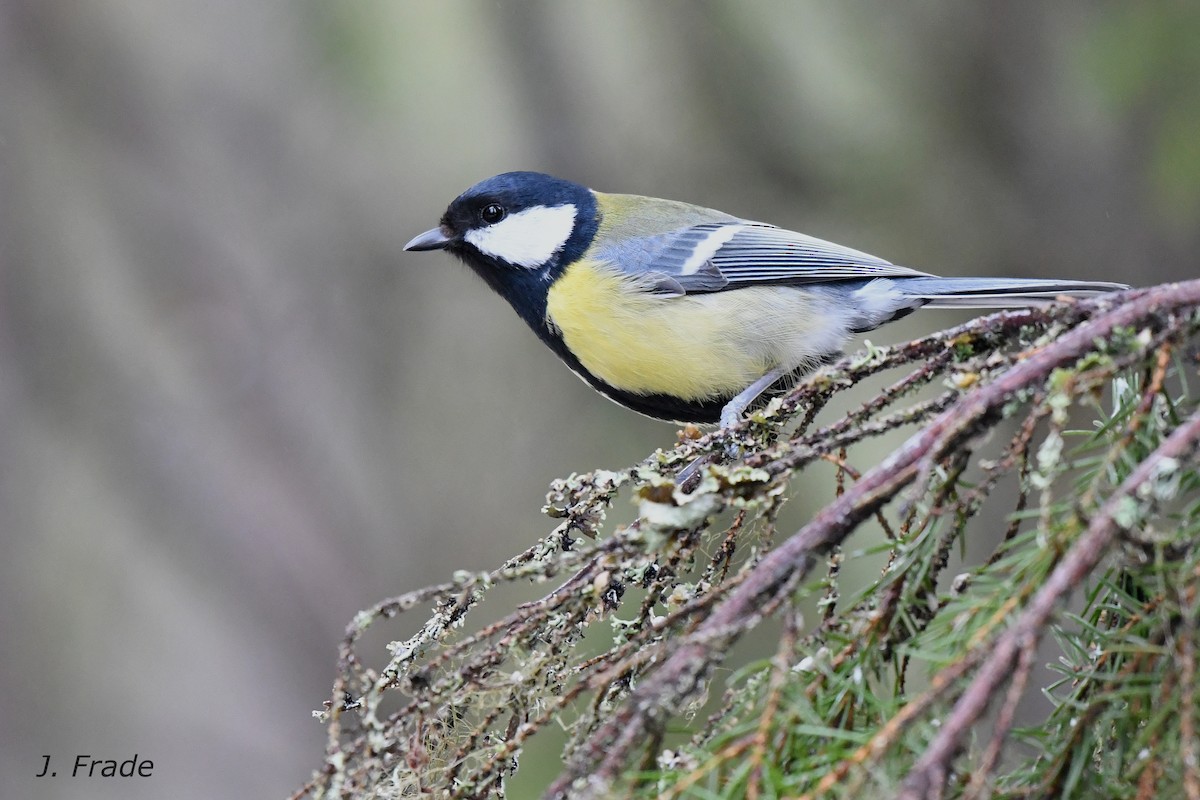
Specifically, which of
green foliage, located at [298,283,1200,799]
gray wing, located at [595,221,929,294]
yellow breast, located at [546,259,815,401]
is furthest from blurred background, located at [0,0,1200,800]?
green foliage, located at [298,283,1200,799]

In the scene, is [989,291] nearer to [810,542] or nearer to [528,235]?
[528,235]

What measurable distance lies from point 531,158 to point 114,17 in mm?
1374

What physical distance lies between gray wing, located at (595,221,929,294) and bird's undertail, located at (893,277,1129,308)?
11 cm

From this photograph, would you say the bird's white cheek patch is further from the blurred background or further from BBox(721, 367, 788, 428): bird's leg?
the blurred background

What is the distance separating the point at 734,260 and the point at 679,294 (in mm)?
149

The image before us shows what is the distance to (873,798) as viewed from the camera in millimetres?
553

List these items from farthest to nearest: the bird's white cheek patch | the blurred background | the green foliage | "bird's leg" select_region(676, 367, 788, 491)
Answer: the blurred background < the bird's white cheek patch < "bird's leg" select_region(676, 367, 788, 491) < the green foliage

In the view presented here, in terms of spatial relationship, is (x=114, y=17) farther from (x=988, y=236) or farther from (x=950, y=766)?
(x=950, y=766)

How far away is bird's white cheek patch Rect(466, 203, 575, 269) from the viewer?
2.05 m

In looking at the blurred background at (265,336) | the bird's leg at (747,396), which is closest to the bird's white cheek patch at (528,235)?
the bird's leg at (747,396)

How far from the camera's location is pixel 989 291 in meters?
1.58

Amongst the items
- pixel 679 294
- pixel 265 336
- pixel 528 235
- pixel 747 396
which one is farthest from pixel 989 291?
pixel 265 336

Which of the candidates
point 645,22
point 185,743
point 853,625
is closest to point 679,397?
point 853,625

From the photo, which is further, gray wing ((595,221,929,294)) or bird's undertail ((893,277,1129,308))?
gray wing ((595,221,929,294))
